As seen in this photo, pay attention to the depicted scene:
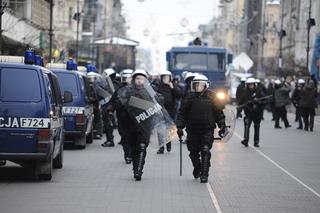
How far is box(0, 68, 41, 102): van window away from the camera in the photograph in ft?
46.4

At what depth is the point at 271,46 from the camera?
108500mm

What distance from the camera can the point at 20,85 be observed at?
14.2 metres

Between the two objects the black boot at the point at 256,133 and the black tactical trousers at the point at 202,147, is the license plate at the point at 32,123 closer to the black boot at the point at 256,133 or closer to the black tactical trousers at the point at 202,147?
the black tactical trousers at the point at 202,147

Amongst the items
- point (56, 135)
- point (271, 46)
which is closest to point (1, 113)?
point (56, 135)

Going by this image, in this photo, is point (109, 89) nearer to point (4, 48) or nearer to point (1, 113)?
point (1, 113)

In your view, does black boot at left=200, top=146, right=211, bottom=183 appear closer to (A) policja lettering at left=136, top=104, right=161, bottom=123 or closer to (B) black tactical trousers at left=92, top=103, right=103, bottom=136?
(A) policja lettering at left=136, top=104, right=161, bottom=123

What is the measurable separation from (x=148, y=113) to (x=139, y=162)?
986 millimetres

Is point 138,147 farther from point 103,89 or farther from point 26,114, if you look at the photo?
point 103,89

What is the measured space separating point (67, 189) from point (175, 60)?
29.4 m

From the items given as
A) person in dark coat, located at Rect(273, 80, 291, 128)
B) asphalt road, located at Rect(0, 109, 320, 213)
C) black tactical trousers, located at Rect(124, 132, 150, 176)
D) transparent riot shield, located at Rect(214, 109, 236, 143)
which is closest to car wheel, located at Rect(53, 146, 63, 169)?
asphalt road, located at Rect(0, 109, 320, 213)

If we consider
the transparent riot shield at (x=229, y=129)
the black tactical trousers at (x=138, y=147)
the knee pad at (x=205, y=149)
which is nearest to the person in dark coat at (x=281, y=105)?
the transparent riot shield at (x=229, y=129)

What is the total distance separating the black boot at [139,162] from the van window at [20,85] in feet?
6.79

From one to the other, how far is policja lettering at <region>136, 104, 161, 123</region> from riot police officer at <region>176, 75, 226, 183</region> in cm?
65

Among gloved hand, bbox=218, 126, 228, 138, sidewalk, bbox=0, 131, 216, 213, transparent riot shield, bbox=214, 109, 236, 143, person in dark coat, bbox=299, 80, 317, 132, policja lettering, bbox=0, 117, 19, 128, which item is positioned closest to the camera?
sidewalk, bbox=0, 131, 216, 213
